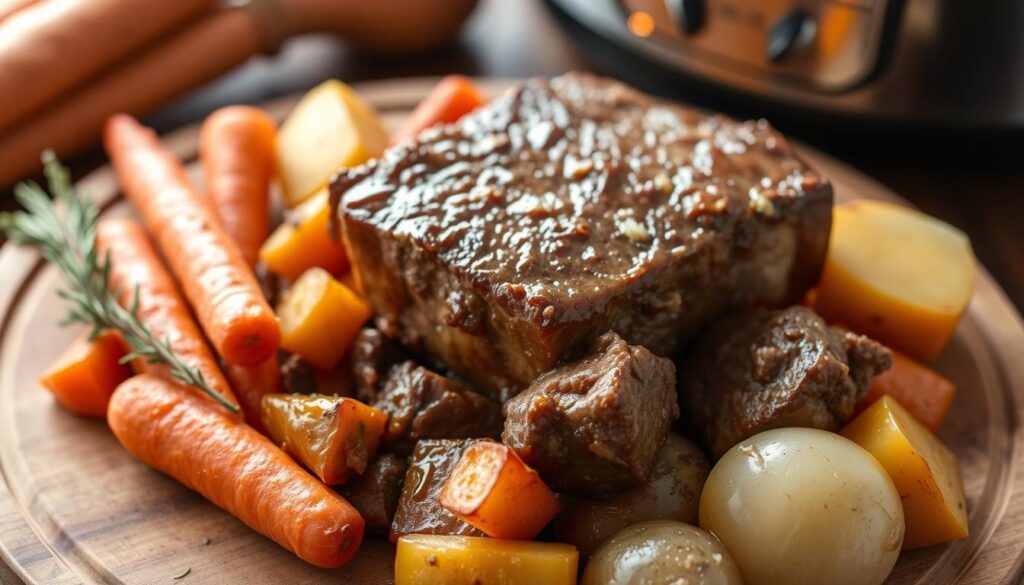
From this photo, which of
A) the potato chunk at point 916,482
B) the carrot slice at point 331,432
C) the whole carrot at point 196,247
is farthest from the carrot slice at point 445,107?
the potato chunk at point 916,482

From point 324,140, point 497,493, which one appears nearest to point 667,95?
point 324,140

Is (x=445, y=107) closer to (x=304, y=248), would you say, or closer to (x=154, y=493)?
(x=304, y=248)

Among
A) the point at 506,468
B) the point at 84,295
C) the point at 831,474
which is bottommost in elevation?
the point at 831,474

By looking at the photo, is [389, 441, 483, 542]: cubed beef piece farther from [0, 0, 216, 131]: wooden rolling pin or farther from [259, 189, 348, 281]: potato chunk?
[0, 0, 216, 131]: wooden rolling pin

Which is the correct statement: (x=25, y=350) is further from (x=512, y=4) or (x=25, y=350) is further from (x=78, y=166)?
(x=512, y=4)

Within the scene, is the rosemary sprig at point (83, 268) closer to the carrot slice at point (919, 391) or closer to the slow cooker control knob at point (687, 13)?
the carrot slice at point (919, 391)

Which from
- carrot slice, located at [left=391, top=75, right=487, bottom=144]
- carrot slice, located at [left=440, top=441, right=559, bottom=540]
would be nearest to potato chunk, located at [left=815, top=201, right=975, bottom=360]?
carrot slice, located at [left=440, top=441, right=559, bottom=540]

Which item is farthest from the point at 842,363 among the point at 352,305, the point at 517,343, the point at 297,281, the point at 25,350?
the point at 25,350
